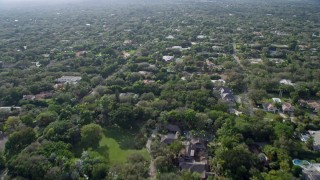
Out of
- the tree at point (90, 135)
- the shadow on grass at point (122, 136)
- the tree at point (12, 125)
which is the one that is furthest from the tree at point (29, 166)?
the shadow on grass at point (122, 136)

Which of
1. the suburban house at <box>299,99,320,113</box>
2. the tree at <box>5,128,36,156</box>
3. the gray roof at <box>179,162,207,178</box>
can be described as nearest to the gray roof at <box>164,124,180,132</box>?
the gray roof at <box>179,162,207,178</box>

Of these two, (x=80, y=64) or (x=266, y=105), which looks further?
(x=80, y=64)

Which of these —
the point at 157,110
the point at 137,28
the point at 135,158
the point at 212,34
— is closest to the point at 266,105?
the point at 157,110

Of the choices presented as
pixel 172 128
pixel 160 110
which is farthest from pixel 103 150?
pixel 160 110

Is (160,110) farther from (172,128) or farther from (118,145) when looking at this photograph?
(118,145)

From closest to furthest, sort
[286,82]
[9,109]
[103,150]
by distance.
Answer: [103,150]
[9,109]
[286,82]

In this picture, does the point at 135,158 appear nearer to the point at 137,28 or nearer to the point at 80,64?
the point at 80,64

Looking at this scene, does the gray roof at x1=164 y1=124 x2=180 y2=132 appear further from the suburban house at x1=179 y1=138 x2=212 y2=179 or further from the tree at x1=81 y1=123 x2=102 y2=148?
the tree at x1=81 y1=123 x2=102 y2=148
